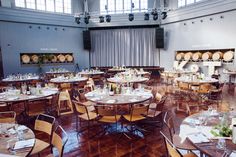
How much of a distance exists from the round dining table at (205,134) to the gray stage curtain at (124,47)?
37.3ft

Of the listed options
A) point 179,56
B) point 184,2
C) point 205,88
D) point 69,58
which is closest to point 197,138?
point 205,88

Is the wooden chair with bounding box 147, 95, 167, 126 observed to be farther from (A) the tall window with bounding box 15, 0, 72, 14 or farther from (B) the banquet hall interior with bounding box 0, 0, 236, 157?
(A) the tall window with bounding box 15, 0, 72, 14

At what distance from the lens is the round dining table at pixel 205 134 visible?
1.94 metres

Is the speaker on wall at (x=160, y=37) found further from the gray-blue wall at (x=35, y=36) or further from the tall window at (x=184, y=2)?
the gray-blue wall at (x=35, y=36)

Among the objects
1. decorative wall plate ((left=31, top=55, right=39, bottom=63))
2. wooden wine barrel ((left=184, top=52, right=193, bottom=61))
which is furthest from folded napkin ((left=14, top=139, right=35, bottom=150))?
wooden wine barrel ((left=184, top=52, right=193, bottom=61))

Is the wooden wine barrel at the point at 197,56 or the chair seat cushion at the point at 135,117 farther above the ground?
the wooden wine barrel at the point at 197,56

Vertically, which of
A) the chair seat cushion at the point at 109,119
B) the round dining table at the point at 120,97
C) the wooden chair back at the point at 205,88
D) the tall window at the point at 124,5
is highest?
the tall window at the point at 124,5

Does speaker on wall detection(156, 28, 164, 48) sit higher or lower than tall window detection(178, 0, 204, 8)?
lower

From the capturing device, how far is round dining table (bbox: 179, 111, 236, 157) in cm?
194

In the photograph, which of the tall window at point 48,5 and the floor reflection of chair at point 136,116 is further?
the tall window at point 48,5

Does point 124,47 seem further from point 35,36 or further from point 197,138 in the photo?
point 197,138

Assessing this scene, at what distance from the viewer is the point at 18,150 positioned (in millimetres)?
2051

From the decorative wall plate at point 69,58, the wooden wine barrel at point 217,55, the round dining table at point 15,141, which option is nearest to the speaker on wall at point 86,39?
the decorative wall plate at point 69,58

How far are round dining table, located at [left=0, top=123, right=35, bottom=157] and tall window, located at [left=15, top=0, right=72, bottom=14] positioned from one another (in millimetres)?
11468
